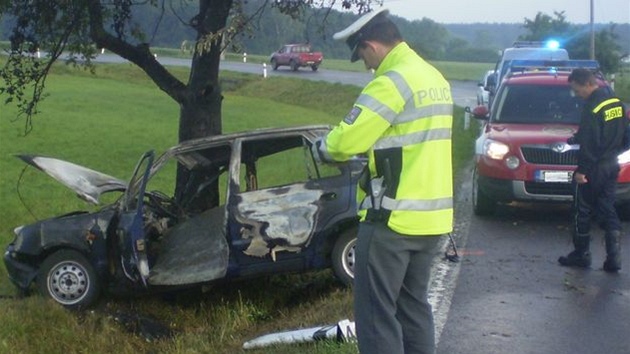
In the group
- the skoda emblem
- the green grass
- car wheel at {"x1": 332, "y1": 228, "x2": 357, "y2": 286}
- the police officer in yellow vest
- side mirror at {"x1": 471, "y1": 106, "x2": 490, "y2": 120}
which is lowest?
the green grass

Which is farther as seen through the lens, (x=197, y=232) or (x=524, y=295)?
(x=197, y=232)

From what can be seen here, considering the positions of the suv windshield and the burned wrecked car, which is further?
the suv windshield

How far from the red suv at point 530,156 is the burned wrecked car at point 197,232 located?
320 cm

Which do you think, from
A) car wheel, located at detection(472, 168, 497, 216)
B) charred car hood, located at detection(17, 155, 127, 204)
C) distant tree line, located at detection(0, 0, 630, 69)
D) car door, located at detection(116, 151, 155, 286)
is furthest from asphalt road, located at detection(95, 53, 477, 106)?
car door, located at detection(116, 151, 155, 286)

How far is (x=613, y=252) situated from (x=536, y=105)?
4.25 metres

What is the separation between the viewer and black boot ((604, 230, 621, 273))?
9109mm

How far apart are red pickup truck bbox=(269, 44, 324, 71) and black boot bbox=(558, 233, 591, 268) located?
4659 centimetres

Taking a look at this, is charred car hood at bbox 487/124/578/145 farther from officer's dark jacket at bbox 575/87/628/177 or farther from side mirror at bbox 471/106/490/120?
officer's dark jacket at bbox 575/87/628/177

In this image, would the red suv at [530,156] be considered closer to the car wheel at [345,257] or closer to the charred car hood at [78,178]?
the car wheel at [345,257]

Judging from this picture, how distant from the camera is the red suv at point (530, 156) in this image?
11680mm

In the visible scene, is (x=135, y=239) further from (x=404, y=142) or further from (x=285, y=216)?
(x=404, y=142)

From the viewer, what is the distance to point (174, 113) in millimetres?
36281

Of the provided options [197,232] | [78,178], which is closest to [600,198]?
[197,232]

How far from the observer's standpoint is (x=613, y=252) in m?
9.16
